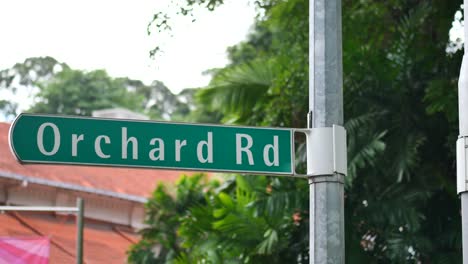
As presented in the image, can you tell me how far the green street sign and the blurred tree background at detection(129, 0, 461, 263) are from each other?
848cm

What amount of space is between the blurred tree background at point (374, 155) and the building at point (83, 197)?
2487mm

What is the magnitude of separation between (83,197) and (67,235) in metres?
3.28

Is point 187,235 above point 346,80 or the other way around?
the other way around

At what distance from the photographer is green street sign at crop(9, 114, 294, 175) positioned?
531cm

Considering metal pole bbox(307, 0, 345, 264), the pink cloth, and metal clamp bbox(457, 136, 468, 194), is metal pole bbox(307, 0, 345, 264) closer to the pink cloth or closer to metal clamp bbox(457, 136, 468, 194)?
metal clamp bbox(457, 136, 468, 194)

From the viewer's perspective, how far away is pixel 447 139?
14469 millimetres

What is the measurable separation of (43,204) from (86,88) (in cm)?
2176

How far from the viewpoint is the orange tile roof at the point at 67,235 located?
572 inches

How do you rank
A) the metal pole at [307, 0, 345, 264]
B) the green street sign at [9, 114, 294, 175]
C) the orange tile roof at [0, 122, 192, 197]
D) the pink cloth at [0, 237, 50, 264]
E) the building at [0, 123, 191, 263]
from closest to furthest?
the metal pole at [307, 0, 345, 264] → the green street sign at [9, 114, 294, 175] → the pink cloth at [0, 237, 50, 264] → the building at [0, 123, 191, 263] → the orange tile roof at [0, 122, 192, 197]

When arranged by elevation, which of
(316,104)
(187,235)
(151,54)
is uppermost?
(151,54)

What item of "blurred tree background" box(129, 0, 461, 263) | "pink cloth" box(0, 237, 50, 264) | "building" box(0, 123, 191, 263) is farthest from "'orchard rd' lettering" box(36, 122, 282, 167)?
"building" box(0, 123, 191, 263)

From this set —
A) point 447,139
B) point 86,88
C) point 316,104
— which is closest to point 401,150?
point 447,139

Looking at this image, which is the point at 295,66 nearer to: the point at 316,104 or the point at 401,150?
the point at 401,150

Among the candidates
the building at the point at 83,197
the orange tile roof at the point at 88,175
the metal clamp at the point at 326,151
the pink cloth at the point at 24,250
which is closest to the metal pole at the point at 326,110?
the metal clamp at the point at 326,151
